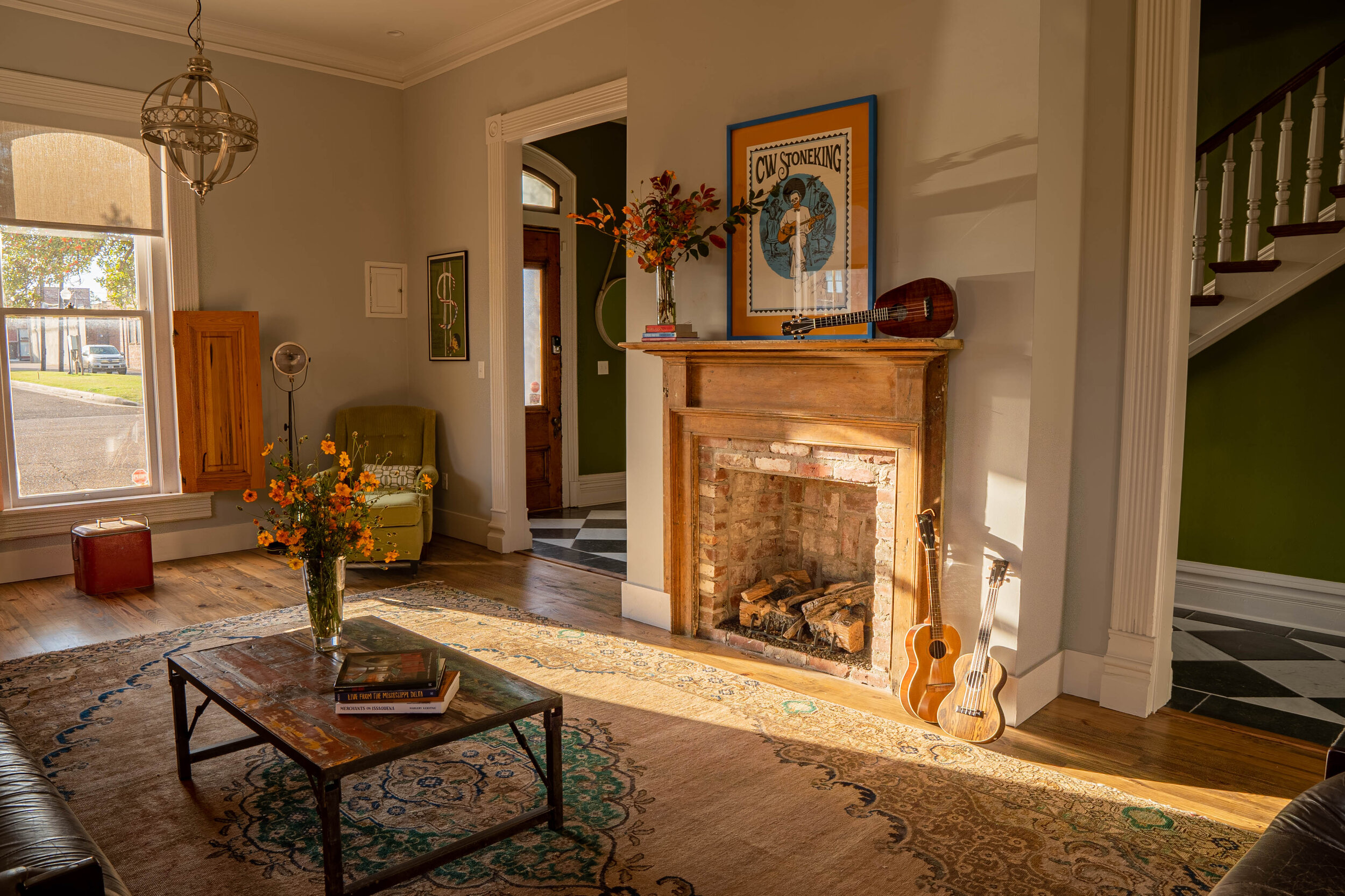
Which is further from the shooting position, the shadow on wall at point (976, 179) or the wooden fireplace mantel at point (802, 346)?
the wooden fireplace mantel at point (802, 346)

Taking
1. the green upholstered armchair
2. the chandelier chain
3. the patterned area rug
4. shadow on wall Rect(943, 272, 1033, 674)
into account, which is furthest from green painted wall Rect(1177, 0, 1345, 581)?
the chandelier chain

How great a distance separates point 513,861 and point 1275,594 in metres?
4.35

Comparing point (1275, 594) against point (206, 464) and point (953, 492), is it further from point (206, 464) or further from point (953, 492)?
point (206, 464)

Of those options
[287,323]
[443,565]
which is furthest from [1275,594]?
[287,323]

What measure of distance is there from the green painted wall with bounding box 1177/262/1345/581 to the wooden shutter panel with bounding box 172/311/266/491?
558cm

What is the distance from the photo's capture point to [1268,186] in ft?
15.7

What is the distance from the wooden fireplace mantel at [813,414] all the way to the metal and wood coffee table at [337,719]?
4.99 ft

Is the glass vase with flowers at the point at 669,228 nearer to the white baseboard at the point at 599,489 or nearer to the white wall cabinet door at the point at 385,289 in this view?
the white wall cabinet door at the point at 385,289

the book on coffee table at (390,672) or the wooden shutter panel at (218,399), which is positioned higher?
the wooden shutter panel at (218,399)

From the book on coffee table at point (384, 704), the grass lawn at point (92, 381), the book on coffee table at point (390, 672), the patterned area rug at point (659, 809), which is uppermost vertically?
the grass lawn at point (92, 381)

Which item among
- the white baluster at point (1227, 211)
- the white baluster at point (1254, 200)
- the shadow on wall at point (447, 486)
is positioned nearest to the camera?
the white baluster at point (1254, 200)

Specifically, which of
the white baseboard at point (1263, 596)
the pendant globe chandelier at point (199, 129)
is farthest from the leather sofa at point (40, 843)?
the white baseboard at point (1263, 596)

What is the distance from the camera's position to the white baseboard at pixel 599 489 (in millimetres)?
7594

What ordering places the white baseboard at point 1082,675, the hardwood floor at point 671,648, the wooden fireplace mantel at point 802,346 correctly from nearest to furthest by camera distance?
the hardwood floor at point 671,648
the wooden fireplace mantel at point 802,346
the white baseboard at point 1082,675
